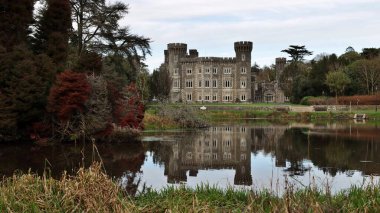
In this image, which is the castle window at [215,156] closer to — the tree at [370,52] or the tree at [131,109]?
the tree at [131,109]

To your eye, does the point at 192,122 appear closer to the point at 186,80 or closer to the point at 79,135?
the point at 79,135

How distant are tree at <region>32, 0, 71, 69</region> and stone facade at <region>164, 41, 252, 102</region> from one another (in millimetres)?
59760

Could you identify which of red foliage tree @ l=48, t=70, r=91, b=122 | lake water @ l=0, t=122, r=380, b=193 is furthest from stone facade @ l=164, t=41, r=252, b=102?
red foliage tree @ l=48, t=70, r=91, b=122

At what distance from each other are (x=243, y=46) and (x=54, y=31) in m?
61.0

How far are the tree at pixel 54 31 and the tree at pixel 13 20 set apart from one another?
1.48m

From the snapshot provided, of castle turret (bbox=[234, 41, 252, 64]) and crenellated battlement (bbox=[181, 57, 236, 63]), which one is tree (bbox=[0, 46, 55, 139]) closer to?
castle turret (bbox=[234, 41, 252, 64])

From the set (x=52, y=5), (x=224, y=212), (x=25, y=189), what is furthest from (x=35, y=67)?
(x=224, y=212)

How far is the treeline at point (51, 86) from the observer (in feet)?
76.5

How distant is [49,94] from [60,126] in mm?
1815

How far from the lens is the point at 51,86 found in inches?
986

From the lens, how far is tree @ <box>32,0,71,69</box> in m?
27.2

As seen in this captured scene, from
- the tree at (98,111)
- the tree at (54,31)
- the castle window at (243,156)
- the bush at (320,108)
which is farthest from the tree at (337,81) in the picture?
the castle window at (243,156)

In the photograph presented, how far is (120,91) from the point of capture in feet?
90.5

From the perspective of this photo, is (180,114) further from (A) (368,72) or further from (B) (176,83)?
(B) (176,83)
